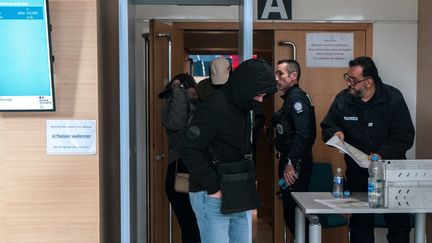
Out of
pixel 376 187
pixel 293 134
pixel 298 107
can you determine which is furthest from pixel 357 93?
pixel 376 187

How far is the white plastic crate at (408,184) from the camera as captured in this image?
8.32ft

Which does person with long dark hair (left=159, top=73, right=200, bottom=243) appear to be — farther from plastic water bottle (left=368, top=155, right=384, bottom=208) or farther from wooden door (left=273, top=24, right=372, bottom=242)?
plastic water bottle (left=368, top=155, right=384, bottom=208)

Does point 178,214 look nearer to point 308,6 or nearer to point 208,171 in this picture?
point 208,171

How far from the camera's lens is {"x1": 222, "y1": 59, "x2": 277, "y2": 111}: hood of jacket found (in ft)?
7.13

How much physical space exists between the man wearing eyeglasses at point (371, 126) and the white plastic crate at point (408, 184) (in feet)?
1.50

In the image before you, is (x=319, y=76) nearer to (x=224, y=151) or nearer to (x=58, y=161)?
(x=224, y=151)

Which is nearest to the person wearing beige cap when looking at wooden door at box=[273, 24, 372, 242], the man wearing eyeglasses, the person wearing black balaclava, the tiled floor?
the person wearing black balaclava

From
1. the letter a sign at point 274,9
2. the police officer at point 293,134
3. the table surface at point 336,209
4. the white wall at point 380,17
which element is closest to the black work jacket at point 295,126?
the police officer at point 293,134

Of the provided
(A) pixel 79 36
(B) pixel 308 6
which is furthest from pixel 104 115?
(B) pixel 308 6

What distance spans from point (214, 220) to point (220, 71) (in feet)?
3.47

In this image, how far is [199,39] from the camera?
5.23m

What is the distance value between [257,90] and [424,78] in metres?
2.32

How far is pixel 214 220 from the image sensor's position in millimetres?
2279

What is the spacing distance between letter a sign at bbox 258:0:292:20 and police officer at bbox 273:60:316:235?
0.66 metres
